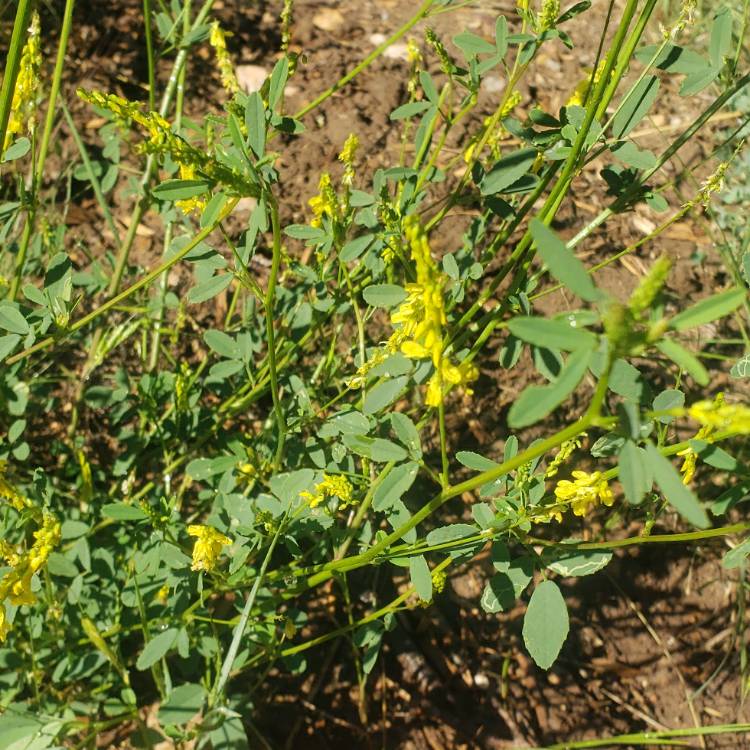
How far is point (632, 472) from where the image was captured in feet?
3.09

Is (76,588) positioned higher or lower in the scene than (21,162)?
lower

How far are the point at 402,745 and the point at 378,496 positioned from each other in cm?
123

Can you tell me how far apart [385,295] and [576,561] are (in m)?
0.60

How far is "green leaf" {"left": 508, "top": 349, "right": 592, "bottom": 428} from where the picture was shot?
2.78 feet

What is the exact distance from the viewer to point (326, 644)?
2.33 meters

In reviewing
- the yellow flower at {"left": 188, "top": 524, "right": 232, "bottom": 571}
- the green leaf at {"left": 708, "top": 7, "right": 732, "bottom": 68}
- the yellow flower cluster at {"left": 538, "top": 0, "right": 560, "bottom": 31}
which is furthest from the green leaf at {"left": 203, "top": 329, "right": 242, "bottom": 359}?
the green leaf at {"left": 708, "top": 7, "right": 732, "bottom": 68}

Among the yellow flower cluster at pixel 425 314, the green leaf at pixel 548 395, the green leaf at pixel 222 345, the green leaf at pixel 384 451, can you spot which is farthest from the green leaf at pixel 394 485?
the green leaf at pixel 222 345

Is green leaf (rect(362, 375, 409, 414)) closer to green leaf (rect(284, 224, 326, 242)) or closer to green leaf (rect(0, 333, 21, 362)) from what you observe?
green leaf (rect(284, 224, 326, 242))

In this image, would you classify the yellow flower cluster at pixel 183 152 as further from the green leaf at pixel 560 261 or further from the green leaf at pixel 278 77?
the green leaf at pixel 560 261

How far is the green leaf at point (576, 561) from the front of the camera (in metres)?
1.35

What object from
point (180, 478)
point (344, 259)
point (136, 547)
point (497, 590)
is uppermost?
point (344, 259)

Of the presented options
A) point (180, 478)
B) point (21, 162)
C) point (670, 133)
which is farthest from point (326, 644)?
point (670, 133)

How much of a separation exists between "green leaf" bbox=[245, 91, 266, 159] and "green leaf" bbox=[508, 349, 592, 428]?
0.71 m

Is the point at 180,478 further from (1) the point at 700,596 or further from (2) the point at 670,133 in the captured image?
(2) the point at 670,133
